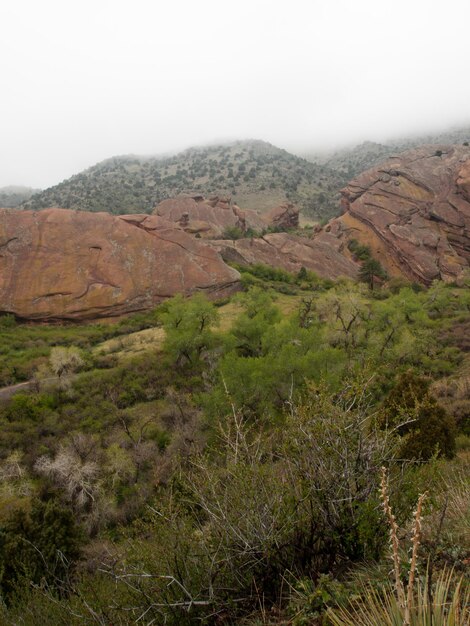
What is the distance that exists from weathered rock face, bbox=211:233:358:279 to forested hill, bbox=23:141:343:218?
34.4 metres

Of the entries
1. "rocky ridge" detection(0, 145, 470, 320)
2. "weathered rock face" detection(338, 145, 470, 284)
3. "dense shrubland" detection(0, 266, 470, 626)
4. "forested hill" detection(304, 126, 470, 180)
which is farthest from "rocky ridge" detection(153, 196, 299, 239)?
"forested hill" detection(304, 126, 470, 180)

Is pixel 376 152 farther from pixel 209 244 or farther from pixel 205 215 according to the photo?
pixel 209 244

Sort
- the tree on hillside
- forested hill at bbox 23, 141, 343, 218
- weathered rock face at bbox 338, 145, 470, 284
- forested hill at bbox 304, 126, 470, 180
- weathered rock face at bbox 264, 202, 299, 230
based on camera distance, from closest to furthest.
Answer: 1. the tree on hillside
2. weathered rock face at bbox 338, 145, 470, 284
3. weathered rock face at bbox 264, 202, 299, 230
4. forested hill at bbox 23, 141, 343, 218
5. forested hill at bbox 304, 126, 470, 180

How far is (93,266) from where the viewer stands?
134 feet

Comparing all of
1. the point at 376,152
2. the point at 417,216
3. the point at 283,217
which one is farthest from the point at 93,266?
the point at 376,152

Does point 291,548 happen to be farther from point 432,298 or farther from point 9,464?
point 432,298

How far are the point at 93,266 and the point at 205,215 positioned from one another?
29.8m

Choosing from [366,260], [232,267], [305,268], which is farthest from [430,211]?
[232,267]

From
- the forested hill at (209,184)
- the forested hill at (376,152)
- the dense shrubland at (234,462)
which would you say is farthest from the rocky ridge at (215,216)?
the forested hill at (376,152)

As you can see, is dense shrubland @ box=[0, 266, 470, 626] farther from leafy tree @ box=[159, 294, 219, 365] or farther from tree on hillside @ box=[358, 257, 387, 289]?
tree on hillside @ box=[358, 257, 387, 289]

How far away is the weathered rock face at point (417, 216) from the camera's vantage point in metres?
54.7

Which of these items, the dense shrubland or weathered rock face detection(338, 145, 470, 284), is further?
weathered rock face detection(338, 145, 470, 284)

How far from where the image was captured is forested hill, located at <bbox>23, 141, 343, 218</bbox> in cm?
8512

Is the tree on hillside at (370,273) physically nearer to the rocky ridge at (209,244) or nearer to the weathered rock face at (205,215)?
the rocky ridge at (209,244)
